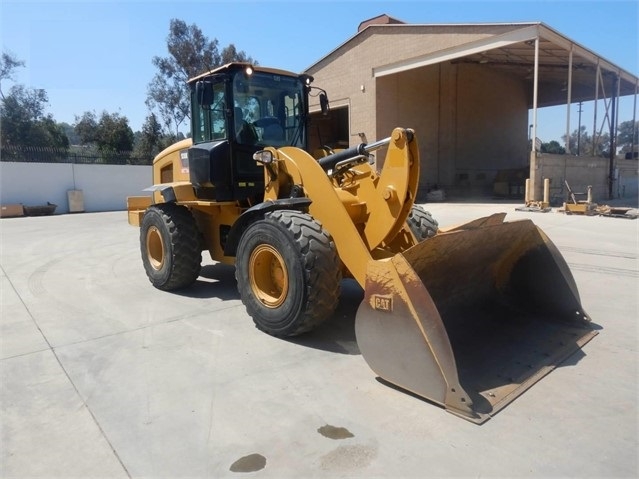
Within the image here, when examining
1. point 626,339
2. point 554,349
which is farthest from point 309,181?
point 626,339

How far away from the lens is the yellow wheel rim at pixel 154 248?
6.42 metres

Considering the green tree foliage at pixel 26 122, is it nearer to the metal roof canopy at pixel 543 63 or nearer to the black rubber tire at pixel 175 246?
the metal roof canopy at pixel 543 63

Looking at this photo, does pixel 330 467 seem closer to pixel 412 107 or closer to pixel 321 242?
pixel 321 242

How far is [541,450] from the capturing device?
2510 mm

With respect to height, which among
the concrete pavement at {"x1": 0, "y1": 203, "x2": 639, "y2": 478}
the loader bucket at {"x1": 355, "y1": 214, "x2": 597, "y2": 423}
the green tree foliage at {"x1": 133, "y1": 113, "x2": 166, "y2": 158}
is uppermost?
the green tree foliage at {"x1": 133, "y1": 113, "x2": 166, "y2": 158}

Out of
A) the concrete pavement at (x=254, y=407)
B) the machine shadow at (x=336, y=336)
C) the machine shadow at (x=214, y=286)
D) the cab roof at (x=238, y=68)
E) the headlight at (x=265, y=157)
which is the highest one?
the cab roof at (x=238, y=68)

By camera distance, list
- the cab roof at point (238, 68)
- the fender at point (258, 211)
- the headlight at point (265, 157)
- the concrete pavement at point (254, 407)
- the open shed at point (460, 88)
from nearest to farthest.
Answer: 1. the concrete pavement at point (254, 407)
2. the fender at point (258, 211)
3. the headlight at point (265, 157)
4. the cab roof at point (238, 68)
5. the open shed at point (460, 88)

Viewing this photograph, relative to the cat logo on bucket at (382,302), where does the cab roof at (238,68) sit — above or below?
above

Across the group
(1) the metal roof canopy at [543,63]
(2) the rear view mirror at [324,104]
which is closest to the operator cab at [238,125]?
(2) the rear view mirror at [324,104]

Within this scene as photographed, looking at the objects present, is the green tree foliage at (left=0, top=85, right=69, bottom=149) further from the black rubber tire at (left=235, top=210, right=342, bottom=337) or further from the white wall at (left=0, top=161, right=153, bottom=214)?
the black rubber tire at (left=235, top=210, right=342, bottom=337)

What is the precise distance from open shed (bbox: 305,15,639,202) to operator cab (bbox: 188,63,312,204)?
33.7 feet

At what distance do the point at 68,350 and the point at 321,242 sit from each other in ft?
8.17

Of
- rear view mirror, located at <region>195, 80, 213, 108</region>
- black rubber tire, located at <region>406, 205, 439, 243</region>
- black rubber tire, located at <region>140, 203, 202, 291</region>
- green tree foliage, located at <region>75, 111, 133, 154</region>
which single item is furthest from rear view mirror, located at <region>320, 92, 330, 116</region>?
green tree foliage, located at <region>75, 111, 133, 154</region>

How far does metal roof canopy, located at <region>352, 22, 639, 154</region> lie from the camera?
16109 mm
